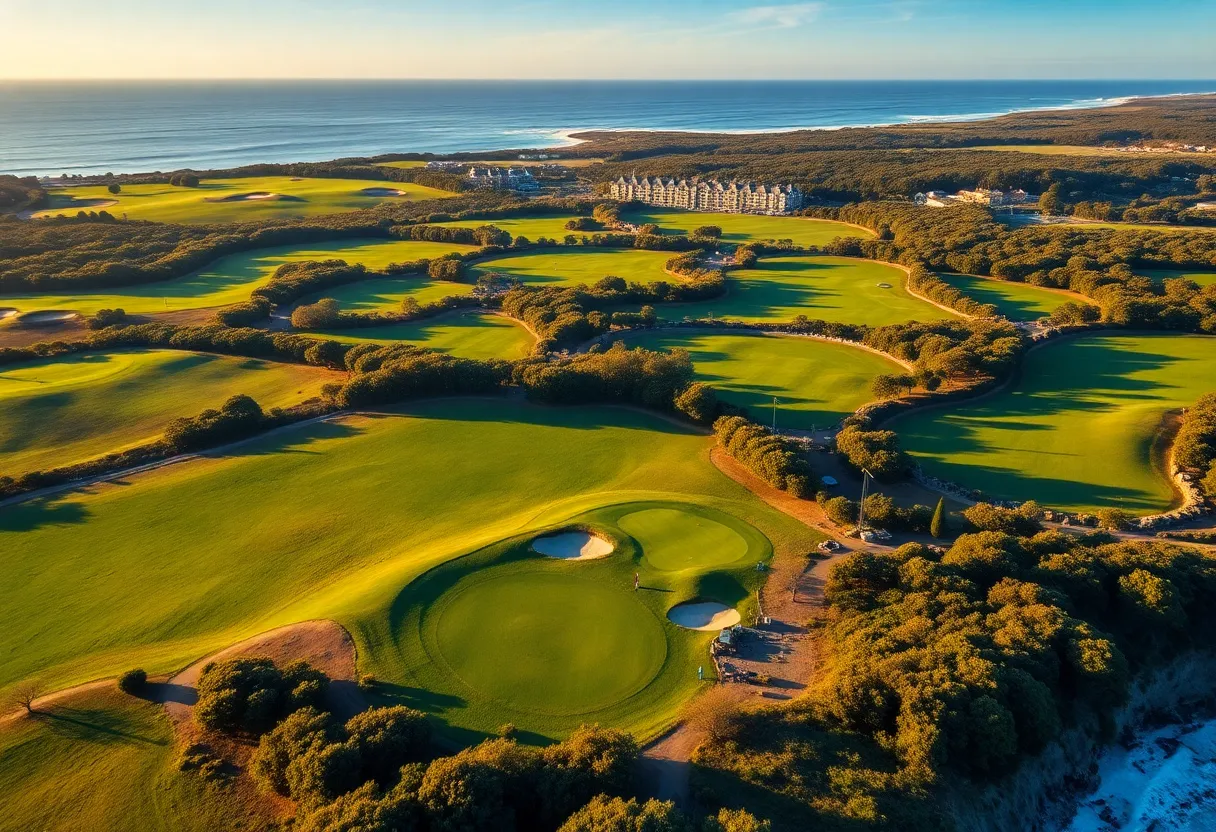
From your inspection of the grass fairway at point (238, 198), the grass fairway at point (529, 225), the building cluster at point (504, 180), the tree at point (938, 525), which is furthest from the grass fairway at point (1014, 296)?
the grass fairway at point (238, 198)

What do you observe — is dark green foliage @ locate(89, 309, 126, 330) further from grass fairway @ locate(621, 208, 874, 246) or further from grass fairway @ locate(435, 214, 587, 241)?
grass fairway @ locate(621, 208, 874, 246)

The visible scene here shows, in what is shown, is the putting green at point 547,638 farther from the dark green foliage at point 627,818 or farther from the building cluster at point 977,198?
the building cluster at point 977,198

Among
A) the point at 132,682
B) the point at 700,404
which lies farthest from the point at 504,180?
the point at 132,682

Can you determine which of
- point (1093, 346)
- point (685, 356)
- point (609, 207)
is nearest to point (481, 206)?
point (609, 207)

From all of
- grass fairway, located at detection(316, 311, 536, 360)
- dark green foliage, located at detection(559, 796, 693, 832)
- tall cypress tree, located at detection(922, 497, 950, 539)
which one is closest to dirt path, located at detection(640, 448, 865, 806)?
dark green foliage, located at detection(559, 796, 693, 832)

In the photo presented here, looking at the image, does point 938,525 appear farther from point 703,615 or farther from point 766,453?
point 703,615

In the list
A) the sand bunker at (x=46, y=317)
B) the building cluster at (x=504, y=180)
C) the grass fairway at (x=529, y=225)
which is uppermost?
the building cluster at (x=504, y=180)
